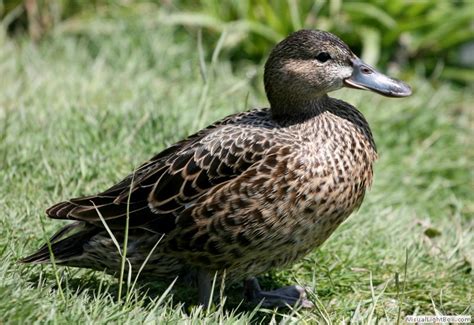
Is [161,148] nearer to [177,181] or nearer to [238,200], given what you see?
[177,181]

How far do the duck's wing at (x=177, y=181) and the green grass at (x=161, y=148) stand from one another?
30 centimetres

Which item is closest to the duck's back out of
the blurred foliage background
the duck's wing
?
the duck's wing

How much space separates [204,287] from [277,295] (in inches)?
15.7

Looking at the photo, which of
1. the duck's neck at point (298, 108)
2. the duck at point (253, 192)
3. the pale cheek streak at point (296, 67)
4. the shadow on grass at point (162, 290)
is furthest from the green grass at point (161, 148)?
the pale cheek streak at point (296, 67)

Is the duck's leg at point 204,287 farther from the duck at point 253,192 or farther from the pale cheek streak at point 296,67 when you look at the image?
the pale cheek streak at point 296,67

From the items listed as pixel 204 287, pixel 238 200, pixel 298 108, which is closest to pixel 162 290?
pixel 204 287

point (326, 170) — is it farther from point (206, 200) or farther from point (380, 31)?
point (380, 31)

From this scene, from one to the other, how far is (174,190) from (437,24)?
420cm

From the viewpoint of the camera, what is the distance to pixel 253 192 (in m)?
3.69

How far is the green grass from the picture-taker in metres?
3.68

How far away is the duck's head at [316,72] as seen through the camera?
156 inches

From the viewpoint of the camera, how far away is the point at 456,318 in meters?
3.70

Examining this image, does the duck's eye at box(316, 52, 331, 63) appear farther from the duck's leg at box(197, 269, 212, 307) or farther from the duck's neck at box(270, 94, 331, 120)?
the duck's leg at box(197, 269, 212, 307)

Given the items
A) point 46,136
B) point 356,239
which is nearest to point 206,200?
point 356,239
